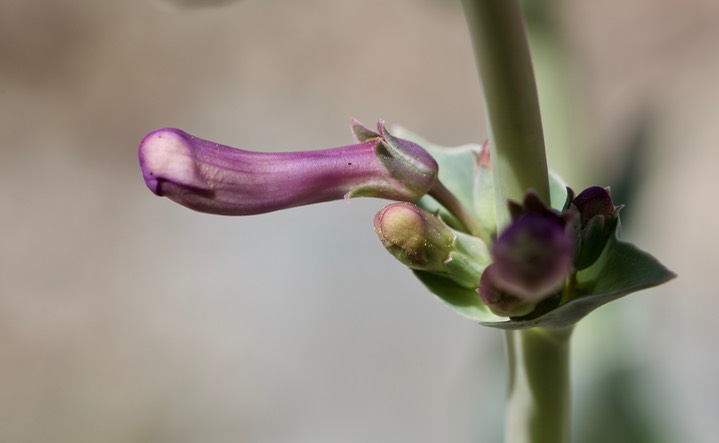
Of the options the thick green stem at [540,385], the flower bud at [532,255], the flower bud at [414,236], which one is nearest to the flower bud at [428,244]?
the flower bud at [414,236]

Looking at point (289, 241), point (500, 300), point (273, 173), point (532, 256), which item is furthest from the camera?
point (289, 241)

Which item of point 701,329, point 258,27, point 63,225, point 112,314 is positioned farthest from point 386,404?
point 258,27

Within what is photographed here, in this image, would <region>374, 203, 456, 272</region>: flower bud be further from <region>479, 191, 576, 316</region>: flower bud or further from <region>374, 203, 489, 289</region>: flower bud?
<region>479, 191, 576, 316</region>: flower bud

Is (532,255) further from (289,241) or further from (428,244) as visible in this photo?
(289,241)

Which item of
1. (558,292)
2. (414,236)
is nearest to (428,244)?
(414,236)

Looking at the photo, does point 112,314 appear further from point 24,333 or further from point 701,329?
point 701,329

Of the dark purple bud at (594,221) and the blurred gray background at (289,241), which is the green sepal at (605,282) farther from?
the blurred gray background at (289,241)
